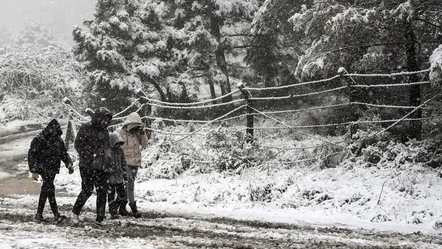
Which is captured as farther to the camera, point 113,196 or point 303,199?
point 303,199

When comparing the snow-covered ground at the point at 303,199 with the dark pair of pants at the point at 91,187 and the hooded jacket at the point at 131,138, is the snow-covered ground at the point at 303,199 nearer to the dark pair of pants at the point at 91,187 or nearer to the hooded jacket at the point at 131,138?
the dark pair of pants at the point at 91,187

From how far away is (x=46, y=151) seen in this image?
22.2 ft

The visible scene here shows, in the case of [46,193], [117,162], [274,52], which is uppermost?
[274,52]

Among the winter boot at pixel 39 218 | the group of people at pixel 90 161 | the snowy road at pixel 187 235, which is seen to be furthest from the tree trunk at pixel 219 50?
the winter boot at pixel 39 218

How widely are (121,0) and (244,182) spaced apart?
10733 millimetres

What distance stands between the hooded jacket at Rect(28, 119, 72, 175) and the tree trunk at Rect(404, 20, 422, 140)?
6.52 meters

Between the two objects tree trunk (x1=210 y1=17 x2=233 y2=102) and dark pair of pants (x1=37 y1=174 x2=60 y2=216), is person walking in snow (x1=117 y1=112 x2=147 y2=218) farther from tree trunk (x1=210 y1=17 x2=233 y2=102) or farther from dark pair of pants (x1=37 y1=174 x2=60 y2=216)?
tree trunk (x1=210 y1=17 x2=233 y2=102)

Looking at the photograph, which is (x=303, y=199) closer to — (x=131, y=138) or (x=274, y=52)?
(x=131, y=138)

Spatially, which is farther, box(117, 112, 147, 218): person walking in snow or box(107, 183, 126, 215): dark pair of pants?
box(117, 112, 147, 218): person walking in snow

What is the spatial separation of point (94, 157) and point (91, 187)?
47cm

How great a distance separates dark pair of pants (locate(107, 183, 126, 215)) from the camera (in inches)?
275

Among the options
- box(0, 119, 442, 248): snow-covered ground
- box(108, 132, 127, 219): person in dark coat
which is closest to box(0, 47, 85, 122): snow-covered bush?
box(0, 119, 442, 248): snow-covered ground

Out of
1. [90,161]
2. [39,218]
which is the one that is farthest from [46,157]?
[39,218]

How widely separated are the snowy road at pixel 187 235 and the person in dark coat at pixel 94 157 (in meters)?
0.32
